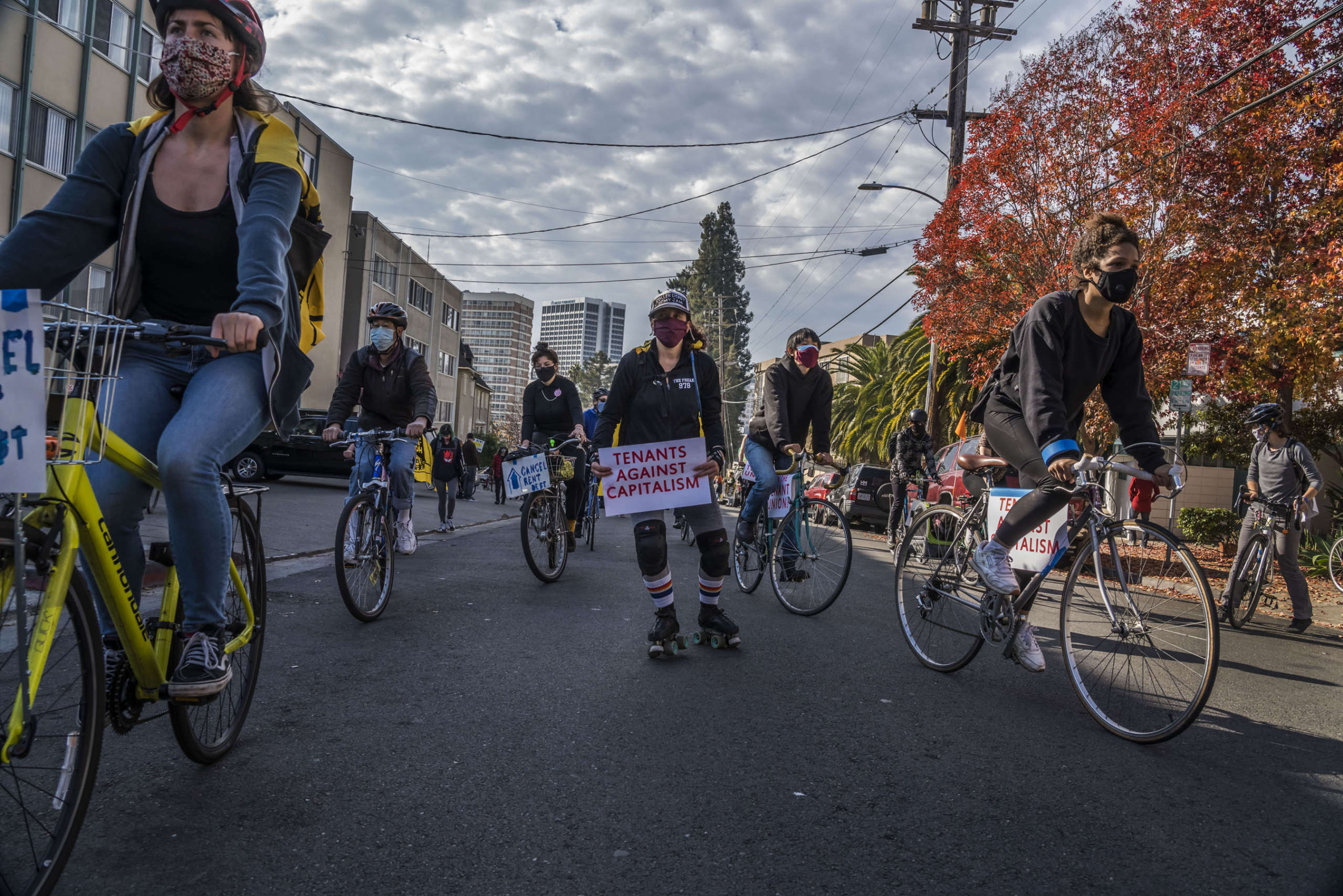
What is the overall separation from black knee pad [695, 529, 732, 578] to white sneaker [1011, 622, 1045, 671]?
163 cm

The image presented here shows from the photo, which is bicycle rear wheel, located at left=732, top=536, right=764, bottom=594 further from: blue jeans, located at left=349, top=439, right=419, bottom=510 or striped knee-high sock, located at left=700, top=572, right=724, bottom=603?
blue jeans, located at left=349, top=439, right=419, bottom=510

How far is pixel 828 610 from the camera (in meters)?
6.42

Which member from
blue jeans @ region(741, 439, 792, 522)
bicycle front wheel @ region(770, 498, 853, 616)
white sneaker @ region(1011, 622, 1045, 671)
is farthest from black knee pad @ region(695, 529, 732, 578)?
white sneaker @ region(1011, 622, 1045, 671)

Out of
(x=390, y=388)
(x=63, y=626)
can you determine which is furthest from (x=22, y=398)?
(x=390, y=388)

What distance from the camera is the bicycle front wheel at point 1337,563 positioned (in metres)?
10.9

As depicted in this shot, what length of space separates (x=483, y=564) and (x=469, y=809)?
226 inches

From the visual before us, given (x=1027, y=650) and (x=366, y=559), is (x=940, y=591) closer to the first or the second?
(x=1027, y=650)

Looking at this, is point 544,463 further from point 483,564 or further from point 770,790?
point 770,790

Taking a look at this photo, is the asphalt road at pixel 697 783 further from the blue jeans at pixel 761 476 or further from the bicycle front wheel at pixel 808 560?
the blue jeans at pixel 761 476

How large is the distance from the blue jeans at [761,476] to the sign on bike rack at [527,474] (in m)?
1.77

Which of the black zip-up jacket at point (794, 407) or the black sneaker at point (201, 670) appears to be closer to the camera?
the black sneaker at point (201, 670)

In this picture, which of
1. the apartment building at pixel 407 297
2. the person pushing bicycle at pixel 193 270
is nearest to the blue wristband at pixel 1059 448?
the person pushing bicycle at pixel 193 270

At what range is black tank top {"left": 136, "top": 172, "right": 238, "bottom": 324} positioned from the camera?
8.52 ft

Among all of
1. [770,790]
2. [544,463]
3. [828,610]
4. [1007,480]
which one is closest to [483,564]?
[544,463]
